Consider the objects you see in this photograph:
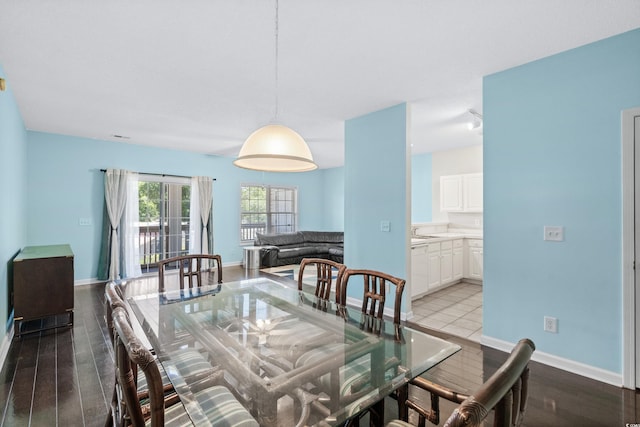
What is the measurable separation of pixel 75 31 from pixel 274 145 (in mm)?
1846

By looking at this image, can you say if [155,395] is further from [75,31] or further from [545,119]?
[545,119]

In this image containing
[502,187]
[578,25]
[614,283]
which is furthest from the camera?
[502,187]

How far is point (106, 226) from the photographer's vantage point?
563 cm

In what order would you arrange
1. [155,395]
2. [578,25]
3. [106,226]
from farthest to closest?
[106,226] → [578,25] → [155,395]

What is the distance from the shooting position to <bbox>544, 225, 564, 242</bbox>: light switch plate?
2.62 meters

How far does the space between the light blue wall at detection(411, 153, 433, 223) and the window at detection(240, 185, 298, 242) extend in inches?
136

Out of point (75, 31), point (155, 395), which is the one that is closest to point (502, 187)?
point (155, 395)

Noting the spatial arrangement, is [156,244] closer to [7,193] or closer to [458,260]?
[7,193]

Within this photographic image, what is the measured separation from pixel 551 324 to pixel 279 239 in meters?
5.98

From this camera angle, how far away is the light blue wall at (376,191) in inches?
150

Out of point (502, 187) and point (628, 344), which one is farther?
point (502, 187)

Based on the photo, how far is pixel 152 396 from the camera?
85 cm

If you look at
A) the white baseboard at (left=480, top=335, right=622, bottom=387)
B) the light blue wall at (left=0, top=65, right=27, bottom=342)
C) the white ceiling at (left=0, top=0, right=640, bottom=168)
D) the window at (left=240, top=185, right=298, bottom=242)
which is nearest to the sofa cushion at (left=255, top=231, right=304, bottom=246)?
the window at (left=240, top=185, right=298, bottom=242)

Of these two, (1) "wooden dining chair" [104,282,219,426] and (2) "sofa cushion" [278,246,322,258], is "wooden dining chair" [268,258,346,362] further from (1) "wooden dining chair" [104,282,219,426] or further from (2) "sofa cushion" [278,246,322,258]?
(2) "sofa cushion" [278,246,322,258]
